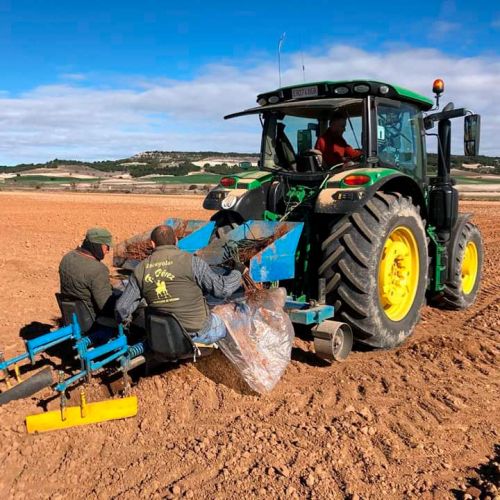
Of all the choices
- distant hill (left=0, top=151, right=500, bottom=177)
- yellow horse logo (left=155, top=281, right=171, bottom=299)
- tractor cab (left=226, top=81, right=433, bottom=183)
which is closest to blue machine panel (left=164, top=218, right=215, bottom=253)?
tractor cab (left=226, top=81, right=433, bottom=183)

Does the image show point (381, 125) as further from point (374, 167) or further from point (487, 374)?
point (487, 374)

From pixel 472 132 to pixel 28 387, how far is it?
4.82 m

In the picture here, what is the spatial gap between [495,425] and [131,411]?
2.34 m

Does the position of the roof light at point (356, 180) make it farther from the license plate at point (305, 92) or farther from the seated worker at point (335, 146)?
the license plate at point (305, 92)

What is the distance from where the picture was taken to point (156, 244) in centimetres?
391

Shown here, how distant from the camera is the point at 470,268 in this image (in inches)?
277

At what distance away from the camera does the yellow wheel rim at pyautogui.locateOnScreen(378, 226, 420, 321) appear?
505 cm

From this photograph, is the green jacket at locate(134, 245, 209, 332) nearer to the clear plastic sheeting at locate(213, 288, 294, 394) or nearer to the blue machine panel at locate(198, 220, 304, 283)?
the clear plastic sheeting at locate(213, 288, 294, 394)

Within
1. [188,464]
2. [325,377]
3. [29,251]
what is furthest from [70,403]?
[29,251]

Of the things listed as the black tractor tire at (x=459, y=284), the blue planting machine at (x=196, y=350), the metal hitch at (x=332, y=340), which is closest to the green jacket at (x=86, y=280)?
the blue planting machine at (x=196, y=350)

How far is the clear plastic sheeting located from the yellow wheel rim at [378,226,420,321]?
3.92 feet

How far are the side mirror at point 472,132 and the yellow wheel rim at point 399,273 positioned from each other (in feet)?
4.40

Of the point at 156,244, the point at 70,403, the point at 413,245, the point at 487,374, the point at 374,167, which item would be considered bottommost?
the point at 487,374

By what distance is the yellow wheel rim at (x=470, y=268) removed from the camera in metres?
6.96
